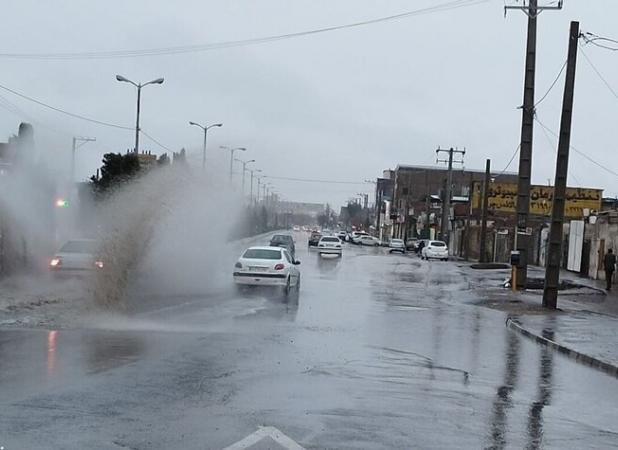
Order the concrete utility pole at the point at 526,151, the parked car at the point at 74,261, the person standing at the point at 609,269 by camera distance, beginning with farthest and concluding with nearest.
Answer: the person standing at the point at 609,269
the concrete utility pole at the point at 526,151
the parked car at the point at 74,261

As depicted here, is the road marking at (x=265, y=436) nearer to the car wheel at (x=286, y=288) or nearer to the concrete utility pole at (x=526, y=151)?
the car wheel at (x=286, y=288)

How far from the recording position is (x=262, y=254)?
88.9 feet

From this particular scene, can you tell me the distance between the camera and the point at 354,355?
14414mm

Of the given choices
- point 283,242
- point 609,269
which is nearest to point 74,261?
point 609,269

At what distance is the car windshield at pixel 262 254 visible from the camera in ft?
88.2

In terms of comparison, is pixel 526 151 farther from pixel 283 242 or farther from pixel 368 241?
pixel 368 241

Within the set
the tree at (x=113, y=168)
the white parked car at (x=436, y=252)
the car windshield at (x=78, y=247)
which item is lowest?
the white parked car at (x=436, y=252)

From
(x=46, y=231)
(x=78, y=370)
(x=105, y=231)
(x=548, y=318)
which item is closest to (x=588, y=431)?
(x=78, y=370)

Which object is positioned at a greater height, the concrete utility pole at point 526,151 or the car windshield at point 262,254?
the concrete utility pole at point 526,151

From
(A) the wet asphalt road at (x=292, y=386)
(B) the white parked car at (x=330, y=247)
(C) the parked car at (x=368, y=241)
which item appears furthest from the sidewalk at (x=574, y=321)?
(C) the parked car at (x=368, y=241)

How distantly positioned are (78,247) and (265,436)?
63.2 ft

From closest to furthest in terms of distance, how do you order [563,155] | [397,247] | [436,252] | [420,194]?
[563,155], [436,252], [397,247], [420,194]

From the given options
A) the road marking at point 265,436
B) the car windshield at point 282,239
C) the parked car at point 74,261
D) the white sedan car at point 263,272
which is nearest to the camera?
the road marking at point 265,436

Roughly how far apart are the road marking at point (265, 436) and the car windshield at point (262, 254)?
728 inches
